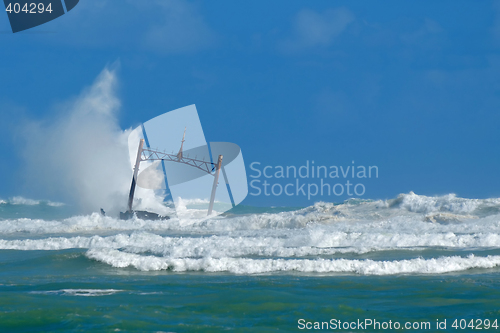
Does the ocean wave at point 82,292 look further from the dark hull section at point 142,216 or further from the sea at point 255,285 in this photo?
the dark hull section at point 142,216

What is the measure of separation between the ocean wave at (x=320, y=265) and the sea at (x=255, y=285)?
0.02m

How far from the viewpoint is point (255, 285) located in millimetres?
6945

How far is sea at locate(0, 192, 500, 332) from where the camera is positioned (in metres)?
4.94

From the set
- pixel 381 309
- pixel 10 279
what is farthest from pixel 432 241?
pixel 10 279

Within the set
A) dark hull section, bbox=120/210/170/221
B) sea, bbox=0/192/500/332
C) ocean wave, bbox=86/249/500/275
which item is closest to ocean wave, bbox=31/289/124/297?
sea, bbox=0/192/500/332

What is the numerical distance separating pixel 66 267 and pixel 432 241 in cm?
964

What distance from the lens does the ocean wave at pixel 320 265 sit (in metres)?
8.19

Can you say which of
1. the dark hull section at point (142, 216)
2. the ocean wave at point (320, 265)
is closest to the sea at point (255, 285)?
the ocean wave at point (320, 265)

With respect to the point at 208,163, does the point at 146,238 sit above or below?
below

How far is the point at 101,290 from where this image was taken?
6.64 meters

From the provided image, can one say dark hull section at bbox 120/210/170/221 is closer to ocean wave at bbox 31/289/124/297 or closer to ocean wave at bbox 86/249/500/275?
ocean wave at bbox 86/249/500/275

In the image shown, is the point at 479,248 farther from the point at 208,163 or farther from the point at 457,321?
the point at 208,163

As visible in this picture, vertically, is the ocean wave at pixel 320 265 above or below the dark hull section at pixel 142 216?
below

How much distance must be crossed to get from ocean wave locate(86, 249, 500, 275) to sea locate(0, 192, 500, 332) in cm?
2
